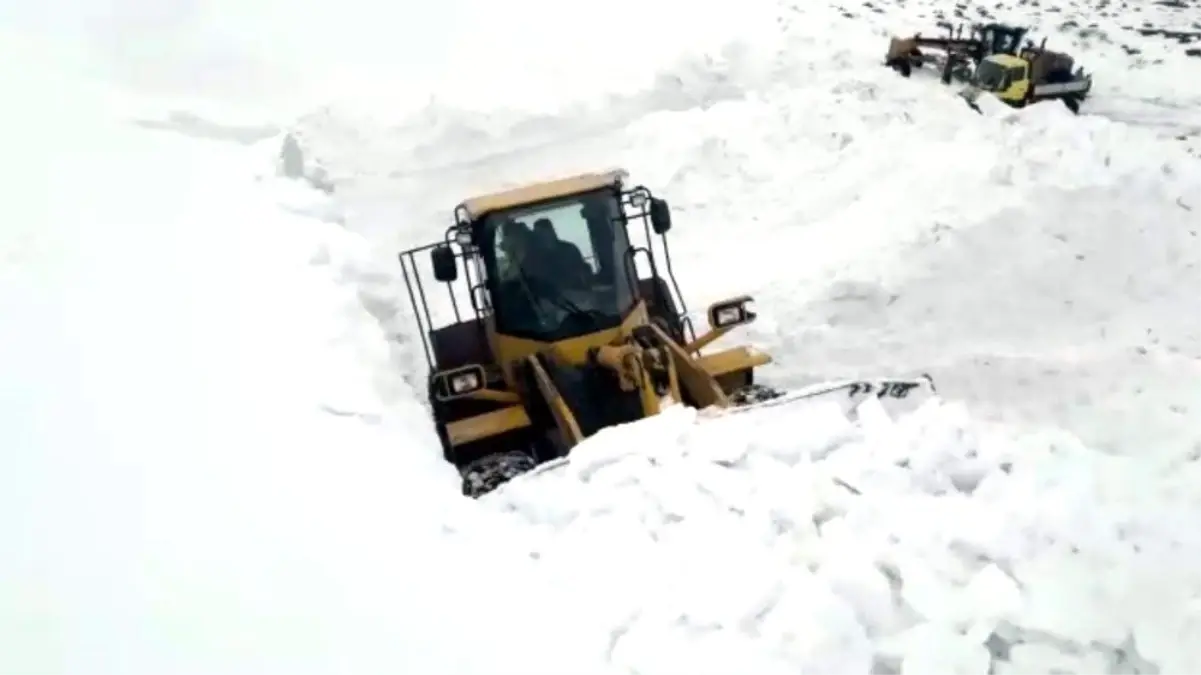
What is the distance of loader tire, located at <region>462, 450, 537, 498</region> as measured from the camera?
587 cm

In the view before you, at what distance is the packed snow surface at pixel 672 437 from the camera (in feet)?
12.5

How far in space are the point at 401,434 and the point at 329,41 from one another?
1484 centimetres

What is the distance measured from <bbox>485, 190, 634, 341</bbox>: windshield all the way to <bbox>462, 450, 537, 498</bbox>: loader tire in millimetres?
895

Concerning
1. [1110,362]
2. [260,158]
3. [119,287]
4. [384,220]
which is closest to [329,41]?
[260,158]

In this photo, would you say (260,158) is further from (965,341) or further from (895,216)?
(965,341)

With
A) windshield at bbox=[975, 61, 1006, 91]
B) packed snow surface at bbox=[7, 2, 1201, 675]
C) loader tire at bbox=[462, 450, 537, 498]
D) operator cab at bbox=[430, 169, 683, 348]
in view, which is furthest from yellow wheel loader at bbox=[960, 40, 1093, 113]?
loader tire at bbox=[462, 450, 537, 498]

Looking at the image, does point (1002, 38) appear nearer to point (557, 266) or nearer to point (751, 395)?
point (751, 395)

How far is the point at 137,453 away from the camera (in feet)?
17.9

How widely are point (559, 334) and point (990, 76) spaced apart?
11.9m

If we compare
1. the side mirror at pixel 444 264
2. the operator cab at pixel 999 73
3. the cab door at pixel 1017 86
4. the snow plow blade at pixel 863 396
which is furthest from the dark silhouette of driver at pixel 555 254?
the operator cab at pixel 999 73

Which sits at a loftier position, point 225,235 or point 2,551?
point 225,235

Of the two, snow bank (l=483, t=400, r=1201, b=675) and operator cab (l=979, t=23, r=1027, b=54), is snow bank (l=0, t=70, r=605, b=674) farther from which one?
operator cab (l=979, t=23, r=1027, b=54)

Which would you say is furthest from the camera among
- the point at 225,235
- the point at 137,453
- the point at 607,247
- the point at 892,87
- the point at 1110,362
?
the point at 892,87

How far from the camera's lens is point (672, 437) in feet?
16.3
